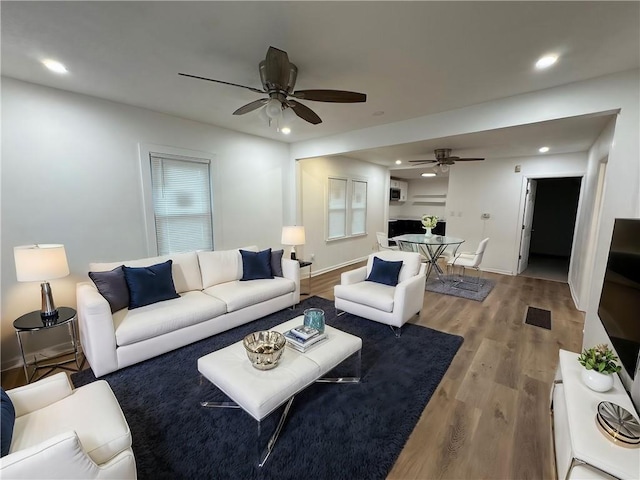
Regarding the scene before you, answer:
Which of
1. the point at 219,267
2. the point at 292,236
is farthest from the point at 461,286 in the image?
the point at 219,267

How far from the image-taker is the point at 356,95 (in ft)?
6.77

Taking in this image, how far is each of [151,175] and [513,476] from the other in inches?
167

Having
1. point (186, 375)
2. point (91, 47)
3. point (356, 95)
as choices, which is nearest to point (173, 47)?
point (91, 47)

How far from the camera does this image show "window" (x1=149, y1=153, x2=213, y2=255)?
3.53 meters

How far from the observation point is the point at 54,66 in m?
2.26

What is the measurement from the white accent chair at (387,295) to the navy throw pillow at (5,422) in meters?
2.80

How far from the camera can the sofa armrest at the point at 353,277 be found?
11.8ft

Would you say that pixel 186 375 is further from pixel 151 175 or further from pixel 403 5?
pixel 403 5

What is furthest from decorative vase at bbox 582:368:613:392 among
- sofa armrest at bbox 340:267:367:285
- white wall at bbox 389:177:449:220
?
white wall at bbox 389:177:449:220

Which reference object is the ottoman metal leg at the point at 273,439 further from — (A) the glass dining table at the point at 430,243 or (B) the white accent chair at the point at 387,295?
(A) the glass dining table at the point at 430,243

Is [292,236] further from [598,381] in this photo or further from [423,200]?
[423,200]

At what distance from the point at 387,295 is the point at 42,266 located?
127 inches

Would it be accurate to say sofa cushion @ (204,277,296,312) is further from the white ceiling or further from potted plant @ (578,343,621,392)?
potted plant @ (578,343,621,392)

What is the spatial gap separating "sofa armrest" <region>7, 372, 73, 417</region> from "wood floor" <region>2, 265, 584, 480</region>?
1.41 m
